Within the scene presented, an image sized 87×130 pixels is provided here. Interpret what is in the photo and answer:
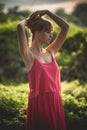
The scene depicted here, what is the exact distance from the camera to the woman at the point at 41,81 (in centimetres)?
474

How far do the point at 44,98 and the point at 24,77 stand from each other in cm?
815

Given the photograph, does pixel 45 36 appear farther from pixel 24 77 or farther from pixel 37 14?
pixel 24 77

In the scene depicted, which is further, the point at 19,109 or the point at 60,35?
the point at 19,109

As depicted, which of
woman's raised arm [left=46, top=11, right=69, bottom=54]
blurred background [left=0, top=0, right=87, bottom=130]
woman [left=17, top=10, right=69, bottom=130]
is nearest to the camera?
woman [left=17, top=10, right=69, bottom=130]

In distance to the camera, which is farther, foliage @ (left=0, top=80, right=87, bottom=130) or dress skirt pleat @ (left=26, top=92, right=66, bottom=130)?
foliage @ (left=0, top=80, right=87, bottom=130)

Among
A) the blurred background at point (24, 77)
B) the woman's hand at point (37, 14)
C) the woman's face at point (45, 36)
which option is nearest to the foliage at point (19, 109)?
the blurred background at point (24, 77)

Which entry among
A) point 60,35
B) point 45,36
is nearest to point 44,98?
point 45,36

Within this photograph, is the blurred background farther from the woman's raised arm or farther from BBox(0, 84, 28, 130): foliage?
the woman's raised arm

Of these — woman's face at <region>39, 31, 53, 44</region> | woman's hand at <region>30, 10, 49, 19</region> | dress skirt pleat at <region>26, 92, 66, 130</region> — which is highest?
woman's hand at <region>30, 10, 49, 19</region>

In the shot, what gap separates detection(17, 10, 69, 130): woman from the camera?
4738mm

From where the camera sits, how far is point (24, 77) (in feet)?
42.5

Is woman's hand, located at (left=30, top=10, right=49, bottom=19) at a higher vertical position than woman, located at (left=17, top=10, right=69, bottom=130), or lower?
higher

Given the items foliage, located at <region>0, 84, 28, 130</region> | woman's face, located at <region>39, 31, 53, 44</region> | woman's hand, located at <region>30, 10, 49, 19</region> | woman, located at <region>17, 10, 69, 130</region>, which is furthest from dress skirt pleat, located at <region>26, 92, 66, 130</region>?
foliage, located at <region>0, 84, 28, 130</region>

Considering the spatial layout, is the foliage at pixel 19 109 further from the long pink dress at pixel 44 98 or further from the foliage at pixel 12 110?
the long pink dress at pixel 44 98
